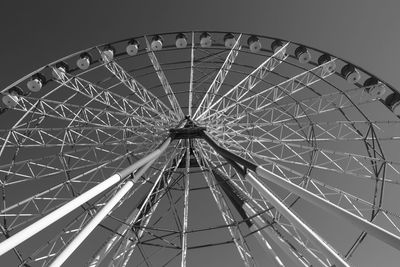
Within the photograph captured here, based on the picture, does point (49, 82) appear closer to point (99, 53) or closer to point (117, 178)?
point (99, 53)

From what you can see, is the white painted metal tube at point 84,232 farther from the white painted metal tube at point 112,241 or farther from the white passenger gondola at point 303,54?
the white passenger gondola at point 303,54

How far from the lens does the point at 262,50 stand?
20.4 metres

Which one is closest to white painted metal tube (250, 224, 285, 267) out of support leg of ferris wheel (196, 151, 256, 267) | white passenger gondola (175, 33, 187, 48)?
support leg of ferris wheel (196, 151, 256, 267)

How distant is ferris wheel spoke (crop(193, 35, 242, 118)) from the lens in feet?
59.0

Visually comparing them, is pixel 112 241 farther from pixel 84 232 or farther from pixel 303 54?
pixel 303 54

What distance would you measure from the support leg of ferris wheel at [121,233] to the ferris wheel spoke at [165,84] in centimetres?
251

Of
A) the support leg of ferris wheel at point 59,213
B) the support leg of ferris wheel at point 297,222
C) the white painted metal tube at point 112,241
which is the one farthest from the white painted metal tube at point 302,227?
the white painted metal tube at point 112,241

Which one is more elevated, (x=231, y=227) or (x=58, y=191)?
(x=58, y=191)

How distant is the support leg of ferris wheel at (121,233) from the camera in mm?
14423

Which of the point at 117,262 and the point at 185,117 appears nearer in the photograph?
the point at 117,262

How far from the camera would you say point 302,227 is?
937 centimetres

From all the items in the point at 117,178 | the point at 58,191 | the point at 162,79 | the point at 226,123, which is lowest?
the point at 117,178

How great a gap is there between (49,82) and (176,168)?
7052mm

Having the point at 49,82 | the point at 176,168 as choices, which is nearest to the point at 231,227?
the point at 176,168
